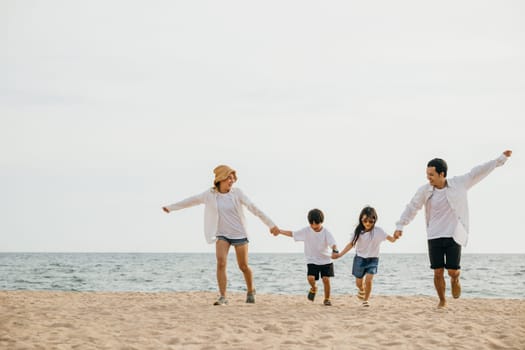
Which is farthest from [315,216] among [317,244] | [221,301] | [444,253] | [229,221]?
[444,253]

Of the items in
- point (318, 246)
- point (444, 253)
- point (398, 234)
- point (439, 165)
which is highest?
point (439, 165)

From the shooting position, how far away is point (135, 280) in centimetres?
3131

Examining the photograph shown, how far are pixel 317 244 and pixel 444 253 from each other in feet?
7.20

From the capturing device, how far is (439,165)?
949 centimetres

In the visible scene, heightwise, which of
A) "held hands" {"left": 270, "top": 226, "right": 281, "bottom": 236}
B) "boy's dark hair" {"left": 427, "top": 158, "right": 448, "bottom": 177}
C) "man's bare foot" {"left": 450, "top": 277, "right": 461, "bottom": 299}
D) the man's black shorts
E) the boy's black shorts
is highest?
"boy's dark hair" {"left": 427, "top": 158, "right": 448, "bottom": 177}

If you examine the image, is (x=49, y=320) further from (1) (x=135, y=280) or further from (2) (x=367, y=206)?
(1) (x=135, y=280)

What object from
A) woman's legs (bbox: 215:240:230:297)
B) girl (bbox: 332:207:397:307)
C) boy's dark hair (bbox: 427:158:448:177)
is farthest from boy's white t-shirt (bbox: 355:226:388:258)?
woman's legs (bbox: 215:240:230:297)

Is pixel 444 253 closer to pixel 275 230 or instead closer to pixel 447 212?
pixel 447 212

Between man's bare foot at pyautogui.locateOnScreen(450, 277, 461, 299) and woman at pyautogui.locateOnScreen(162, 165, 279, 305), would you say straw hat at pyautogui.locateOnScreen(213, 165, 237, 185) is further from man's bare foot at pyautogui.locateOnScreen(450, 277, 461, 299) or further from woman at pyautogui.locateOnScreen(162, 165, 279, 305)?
man's bare foot at pyautogui.locateOnScreen(450, 277, 461, 299)

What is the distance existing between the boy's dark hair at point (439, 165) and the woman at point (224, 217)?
9.99ft

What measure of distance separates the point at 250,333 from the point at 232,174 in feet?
12.1

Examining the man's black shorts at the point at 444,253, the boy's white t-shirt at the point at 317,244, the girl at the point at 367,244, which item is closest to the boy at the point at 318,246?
the boy's white t-shirt at the point at 317,244

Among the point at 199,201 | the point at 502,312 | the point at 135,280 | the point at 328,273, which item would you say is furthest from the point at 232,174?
the point at 135,280

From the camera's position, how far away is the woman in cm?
1052
